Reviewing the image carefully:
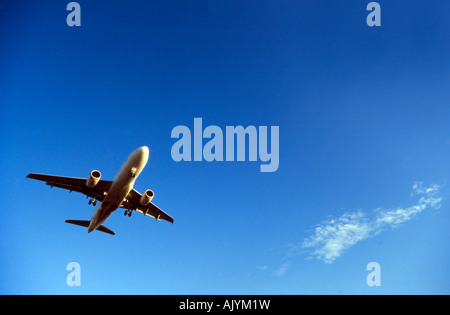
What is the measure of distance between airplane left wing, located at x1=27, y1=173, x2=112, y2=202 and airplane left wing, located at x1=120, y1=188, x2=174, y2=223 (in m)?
3.18

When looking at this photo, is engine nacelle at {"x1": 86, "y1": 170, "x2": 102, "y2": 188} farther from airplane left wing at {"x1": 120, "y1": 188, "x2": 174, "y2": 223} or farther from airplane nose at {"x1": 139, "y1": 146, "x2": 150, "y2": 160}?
airplane nose at {"x1": 139, "y1": 146, "x2": 150, "y2": 160}

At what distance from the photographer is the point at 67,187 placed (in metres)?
32.8

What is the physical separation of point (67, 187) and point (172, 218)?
530 inches

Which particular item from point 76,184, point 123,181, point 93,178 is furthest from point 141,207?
point 123,181

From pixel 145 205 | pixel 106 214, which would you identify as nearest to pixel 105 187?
pixel 106 214

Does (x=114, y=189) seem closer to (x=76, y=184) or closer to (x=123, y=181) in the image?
(x=123, y=181)

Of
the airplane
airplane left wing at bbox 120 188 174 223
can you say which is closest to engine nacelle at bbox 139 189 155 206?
the airplane

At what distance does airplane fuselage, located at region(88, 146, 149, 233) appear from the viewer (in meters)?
26.8

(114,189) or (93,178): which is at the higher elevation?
(93,178)

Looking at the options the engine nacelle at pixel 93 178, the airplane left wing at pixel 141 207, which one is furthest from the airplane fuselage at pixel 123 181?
the airplane left wing at pixel 141 207

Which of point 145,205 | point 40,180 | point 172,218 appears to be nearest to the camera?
point 40,180

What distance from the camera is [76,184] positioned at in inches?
1270

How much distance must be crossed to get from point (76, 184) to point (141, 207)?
8.17 meters
